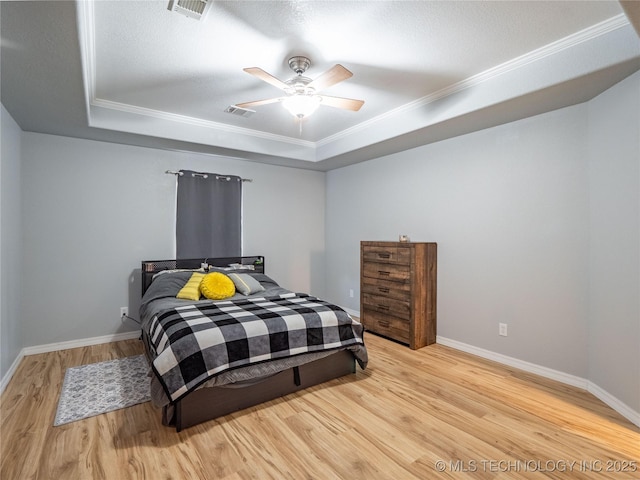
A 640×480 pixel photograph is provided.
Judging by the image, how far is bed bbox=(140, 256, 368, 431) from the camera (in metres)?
2.11

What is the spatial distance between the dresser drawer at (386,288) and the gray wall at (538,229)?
45 centimetres

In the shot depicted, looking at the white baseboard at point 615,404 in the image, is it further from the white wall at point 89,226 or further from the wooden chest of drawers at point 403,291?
the white wall at point 89,226

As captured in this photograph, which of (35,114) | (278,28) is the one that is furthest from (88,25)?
(35,114)

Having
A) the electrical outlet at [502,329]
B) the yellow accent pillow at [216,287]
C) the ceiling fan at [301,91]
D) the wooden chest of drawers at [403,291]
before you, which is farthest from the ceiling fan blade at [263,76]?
the electrical outlet at [502,329]

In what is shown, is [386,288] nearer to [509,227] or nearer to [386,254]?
[386,254]

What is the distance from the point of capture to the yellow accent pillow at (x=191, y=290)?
3.26 meters

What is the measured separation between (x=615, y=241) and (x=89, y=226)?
4.86m

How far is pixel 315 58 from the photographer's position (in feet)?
8.13

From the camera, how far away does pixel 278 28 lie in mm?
2141

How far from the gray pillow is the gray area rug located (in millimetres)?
1118

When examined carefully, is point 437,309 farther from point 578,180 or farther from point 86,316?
point 86,316

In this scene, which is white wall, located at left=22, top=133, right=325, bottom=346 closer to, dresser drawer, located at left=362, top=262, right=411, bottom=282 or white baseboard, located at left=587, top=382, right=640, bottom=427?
dresser drawer, located at left=362, top=262, right=411, bottom=282

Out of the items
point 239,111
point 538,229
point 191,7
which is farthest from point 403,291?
point 191,7

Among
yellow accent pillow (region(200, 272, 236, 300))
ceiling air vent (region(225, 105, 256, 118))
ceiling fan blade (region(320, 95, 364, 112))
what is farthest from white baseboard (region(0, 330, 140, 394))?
ceiling fan blade (region(320, 95, 364, 112))
